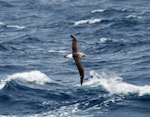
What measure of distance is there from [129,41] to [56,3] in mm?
37854

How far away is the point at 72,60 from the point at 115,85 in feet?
46.4

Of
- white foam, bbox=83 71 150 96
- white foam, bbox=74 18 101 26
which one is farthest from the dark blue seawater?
white foam, bbox=74 18 101 26

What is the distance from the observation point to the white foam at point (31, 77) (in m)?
75.0

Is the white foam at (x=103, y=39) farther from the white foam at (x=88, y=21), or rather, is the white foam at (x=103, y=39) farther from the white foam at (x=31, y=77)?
the white foam at (x=31, y=77)

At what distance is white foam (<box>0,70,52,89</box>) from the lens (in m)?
75.0

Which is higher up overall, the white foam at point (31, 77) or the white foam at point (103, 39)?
the white foam at point (103, 39)

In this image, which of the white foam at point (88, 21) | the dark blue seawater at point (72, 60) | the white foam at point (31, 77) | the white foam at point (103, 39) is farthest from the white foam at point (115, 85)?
the white foam at point (88, 21)

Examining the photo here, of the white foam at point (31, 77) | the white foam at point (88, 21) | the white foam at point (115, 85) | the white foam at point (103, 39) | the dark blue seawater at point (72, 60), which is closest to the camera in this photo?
the dark blue seawater at point (72, 60)

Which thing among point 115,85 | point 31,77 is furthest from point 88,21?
point 115,85

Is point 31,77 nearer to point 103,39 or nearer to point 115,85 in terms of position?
point 115,85

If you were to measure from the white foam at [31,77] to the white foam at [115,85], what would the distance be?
229 inches

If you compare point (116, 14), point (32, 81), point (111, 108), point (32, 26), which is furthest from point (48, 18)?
point (111, 108)

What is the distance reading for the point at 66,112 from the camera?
6481 cm

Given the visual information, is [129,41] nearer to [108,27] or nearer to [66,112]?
[108,27]
